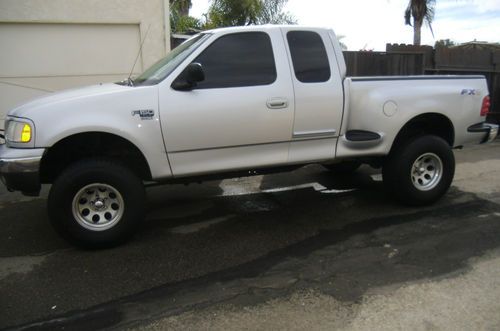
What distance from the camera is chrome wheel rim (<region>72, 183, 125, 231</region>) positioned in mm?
4297

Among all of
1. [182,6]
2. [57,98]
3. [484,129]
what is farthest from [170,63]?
[182,6]

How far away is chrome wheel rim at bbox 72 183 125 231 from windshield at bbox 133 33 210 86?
111cm

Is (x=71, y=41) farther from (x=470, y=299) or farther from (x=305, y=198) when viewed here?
(x=470, y=299)

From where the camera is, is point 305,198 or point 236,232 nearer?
point 236,232

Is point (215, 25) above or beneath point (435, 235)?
above

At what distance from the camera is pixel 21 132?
4.05 m

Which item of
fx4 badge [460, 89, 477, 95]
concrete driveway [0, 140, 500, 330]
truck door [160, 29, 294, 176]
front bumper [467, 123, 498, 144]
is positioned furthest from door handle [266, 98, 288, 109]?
front bumper [467, 123, 498, 144]

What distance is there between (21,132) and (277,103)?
238 cm

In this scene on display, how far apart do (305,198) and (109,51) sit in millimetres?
5825

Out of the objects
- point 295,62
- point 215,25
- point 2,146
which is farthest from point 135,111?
point 215,25

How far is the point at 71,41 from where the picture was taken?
937 cm

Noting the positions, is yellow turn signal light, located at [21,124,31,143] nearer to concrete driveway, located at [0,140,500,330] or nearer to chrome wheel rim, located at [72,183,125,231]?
chrome wheel rim, located at [72,183,125,231]

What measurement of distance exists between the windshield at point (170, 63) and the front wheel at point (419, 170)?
260 centimetres

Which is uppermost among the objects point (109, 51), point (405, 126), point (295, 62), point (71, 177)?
point (109, 51)
